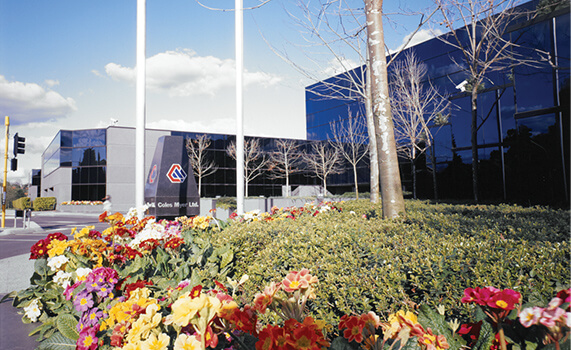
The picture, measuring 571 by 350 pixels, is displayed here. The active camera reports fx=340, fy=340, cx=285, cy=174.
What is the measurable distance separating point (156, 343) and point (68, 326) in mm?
1820

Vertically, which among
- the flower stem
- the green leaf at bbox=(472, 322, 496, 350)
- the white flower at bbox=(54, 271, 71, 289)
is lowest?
the white flower at bbox=(54, 271, 71, 289)

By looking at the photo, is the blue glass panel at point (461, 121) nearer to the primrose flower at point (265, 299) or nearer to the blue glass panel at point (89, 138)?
the primrose flower at point (265, 299)

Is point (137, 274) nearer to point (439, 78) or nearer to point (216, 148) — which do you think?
point (439, 78)

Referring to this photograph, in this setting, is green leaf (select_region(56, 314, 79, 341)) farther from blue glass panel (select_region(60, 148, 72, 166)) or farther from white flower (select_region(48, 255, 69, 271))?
blue glass panel (select_region(60, 148, 72, 166))

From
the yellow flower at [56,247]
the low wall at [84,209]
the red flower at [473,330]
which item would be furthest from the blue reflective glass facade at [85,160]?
the red flower at [473,330]

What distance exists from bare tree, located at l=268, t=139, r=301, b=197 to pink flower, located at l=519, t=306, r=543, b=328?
2926cm

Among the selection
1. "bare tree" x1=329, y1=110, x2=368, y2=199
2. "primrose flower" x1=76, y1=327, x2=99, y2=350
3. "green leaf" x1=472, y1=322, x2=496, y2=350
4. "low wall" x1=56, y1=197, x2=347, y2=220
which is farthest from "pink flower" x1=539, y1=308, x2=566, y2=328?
"bare tree" x1=329, y1=110, x2=368, y2=199

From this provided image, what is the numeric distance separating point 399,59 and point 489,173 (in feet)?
34.1

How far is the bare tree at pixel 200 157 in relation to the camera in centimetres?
2850

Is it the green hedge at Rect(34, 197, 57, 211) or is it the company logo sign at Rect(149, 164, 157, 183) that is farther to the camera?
the green hedge at Rect(34, 197, 57, 211)

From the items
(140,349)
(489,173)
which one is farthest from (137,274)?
(489,173)

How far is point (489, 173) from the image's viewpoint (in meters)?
14.3

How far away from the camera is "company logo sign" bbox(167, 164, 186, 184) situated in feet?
39.2

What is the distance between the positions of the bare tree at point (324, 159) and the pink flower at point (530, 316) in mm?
25571
